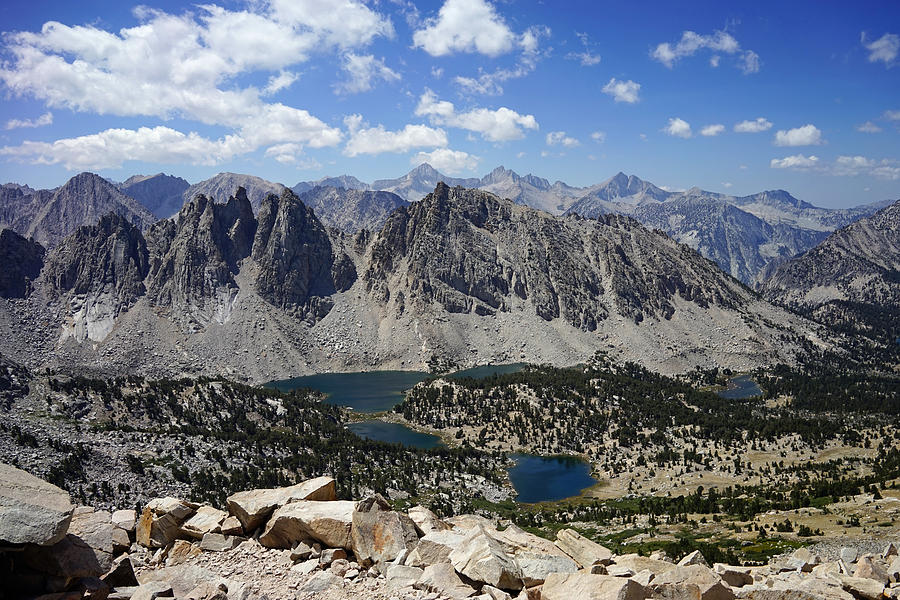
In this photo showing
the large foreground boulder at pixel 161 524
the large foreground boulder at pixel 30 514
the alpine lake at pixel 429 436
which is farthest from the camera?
the alpine lake at pixel 429 436

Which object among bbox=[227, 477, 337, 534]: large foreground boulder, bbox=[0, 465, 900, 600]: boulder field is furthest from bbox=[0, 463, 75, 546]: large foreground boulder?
bbox=[227, 477, 337, 534]: large foreground boulder

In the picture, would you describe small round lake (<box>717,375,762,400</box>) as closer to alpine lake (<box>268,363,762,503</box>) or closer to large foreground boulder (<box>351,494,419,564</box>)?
alpine lake (<box>268,363,762,503</box>)

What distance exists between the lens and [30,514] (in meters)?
13.6

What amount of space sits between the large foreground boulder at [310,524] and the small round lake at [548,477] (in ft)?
298

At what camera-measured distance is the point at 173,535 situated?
22141 mm

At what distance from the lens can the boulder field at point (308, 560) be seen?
1440 centimetres

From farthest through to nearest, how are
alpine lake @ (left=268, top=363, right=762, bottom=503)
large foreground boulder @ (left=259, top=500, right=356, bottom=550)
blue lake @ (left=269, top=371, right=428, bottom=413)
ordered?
blue lake @ (left=269, top=371, right=428, bottom=413) < alpine lake @ (left=268, top=363, right=762, bottom=503) < large foreground boulder @ (left=259, top=500, right=356, bottom=550)

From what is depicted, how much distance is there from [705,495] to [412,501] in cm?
5325

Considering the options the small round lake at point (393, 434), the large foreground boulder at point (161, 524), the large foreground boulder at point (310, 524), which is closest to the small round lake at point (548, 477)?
the small round lake at point (393, 434)

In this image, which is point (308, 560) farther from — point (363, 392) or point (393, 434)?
point (363, 392)

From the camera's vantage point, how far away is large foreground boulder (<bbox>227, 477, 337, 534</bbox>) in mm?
21344

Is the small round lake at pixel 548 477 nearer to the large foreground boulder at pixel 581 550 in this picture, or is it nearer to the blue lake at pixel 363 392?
the blue lake at pixel 363 392

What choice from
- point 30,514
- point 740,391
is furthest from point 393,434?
point 30,514

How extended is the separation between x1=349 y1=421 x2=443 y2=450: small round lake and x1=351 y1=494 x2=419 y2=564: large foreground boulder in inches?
4445
